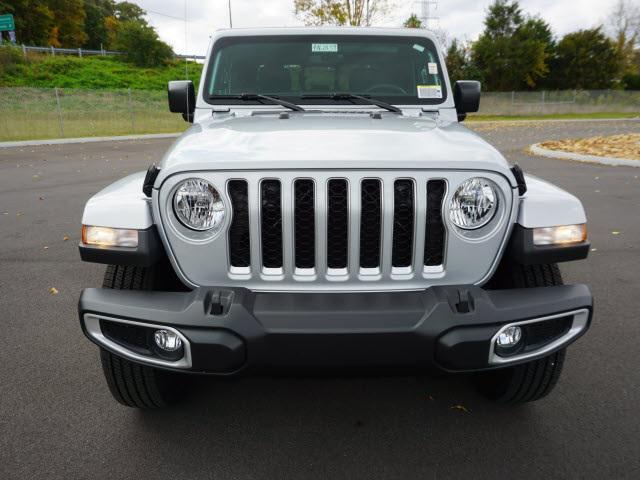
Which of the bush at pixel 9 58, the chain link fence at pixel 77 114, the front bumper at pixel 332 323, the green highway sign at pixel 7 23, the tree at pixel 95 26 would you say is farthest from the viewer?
the tree at pixel 95 26

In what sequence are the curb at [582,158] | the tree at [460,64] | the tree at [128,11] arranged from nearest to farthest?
the curb at [582,158] < the tree at [460,64] < the tree at [128,11]

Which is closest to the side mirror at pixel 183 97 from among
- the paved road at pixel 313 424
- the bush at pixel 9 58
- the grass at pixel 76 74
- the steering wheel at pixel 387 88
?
the steering wheel at pixel 387 88

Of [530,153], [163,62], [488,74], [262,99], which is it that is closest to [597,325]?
[262,99]

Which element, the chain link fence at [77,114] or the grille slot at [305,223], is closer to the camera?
the grille slot at [305,223]

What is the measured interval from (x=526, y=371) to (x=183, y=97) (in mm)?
2681

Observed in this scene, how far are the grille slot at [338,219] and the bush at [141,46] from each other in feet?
173

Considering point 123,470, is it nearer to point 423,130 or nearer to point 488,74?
point 423,130

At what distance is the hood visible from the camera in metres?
1.92

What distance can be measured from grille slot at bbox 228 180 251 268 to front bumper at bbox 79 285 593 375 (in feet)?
0.54

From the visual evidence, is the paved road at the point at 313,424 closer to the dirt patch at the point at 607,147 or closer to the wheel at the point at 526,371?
the wheel at the point at 526,371

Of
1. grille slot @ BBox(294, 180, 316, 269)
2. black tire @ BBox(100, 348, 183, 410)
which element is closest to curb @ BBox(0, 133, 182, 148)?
black tire @ BBox(100, 348, 183, 410)

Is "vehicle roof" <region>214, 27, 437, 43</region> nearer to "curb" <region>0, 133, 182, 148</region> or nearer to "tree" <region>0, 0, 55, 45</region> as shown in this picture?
"curb" <region>0, 133, 182, 148</region>

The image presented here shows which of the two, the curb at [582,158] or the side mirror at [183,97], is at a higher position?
the side mirror at [183,97]

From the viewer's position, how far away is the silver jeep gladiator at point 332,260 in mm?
1803
